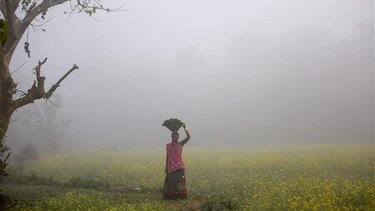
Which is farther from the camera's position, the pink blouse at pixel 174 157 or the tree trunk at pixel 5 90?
the pink blouse at pixel 174 157

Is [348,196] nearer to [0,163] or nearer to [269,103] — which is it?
[0,163]

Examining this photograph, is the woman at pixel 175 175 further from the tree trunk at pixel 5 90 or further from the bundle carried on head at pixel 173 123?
the tree trunk at pixel 5 90

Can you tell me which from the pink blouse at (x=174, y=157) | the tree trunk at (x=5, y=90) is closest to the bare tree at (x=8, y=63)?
A: the tree trunk at (x=5, y=90)

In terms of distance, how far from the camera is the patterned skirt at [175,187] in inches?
501

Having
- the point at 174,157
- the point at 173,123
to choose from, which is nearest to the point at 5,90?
the point at 173,123

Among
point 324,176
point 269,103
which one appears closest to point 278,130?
point 269,103

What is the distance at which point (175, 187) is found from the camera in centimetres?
1277

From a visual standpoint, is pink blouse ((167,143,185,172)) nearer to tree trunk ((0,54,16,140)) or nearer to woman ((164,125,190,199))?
woman ((164,125,190,199))

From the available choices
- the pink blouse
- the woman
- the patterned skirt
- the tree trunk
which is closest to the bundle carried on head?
the woman

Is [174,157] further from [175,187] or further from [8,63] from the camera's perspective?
[8,63]

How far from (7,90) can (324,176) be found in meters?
14.1

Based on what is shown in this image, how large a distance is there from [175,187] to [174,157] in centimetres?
112

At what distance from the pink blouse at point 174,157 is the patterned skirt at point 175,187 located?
209 mm

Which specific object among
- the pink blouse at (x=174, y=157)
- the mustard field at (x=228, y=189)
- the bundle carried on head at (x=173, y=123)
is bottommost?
the mustard field at (x=228, y=189)
